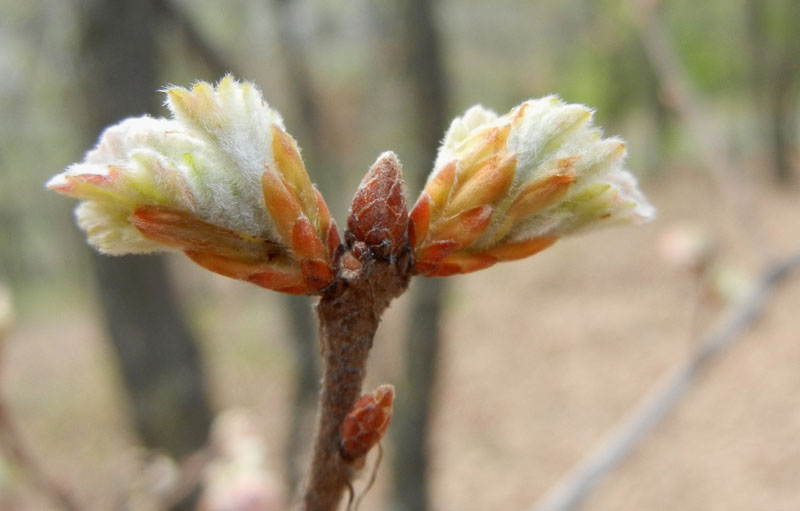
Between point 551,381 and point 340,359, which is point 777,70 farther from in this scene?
point 340,359

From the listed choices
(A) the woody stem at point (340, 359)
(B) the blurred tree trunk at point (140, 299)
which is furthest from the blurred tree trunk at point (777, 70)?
(A) the woody stem at point (340, 359)

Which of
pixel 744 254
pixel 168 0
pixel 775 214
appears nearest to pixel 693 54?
pixel 775 214

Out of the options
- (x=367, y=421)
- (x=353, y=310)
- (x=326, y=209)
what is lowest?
(x=367, y=421)

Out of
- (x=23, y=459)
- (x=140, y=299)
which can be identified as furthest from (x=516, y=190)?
(x=140, y=299)

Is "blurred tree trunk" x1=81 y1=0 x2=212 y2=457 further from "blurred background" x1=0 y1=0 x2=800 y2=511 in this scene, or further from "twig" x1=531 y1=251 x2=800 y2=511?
"twig" x1=531 y1=251 x2=800 y2=511

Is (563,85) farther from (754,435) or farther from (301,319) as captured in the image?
(301,319)

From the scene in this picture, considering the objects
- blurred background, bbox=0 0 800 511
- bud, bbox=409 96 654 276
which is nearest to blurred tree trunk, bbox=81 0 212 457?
blurred background, bbox=0 0 800 511

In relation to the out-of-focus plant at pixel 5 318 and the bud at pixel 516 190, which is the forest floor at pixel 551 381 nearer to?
the out-of-focus plant at pixel 5 318
